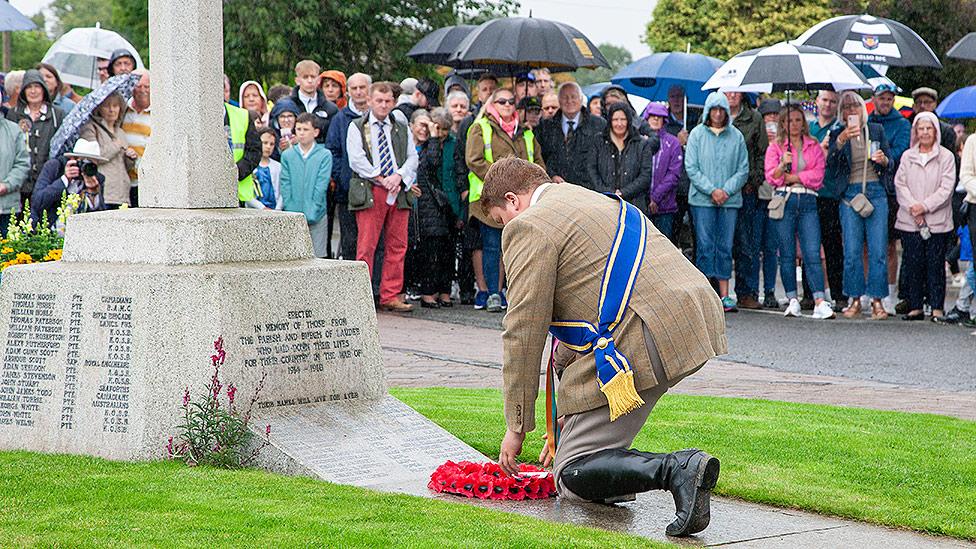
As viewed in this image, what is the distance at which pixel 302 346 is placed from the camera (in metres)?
7.52

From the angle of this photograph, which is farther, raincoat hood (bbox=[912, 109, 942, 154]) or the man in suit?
raincoat hood (bbox=[912, 109, 942, 154])

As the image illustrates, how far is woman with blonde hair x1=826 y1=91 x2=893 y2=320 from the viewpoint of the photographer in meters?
15.4

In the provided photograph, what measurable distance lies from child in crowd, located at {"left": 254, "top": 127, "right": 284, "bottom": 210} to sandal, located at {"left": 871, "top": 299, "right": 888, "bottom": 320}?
635 cm

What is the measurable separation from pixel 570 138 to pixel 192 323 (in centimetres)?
890

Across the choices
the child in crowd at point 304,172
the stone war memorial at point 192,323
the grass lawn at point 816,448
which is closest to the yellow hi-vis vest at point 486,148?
the child in crowd at point 304,172

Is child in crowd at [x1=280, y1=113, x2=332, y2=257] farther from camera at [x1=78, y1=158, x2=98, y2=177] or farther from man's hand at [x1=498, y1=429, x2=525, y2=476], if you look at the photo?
man's hand at [x1=498, y1=429, x2=525, y2=476]

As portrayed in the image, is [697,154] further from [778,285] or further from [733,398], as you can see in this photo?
[733,398]

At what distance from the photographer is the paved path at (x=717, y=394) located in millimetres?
6191

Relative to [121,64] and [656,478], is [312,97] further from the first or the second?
[656,478]

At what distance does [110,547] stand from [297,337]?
2223 millimetres

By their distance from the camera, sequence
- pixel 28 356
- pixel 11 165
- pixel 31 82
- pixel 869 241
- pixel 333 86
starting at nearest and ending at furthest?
pixel 28 356 < pixel 11 165 < pixel 31 82 < pixel 869 241 < pixel 333 86

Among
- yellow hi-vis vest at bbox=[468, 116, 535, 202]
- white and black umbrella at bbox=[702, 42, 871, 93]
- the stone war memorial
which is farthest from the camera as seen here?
white and black umbrella at bbox=[702, 42, 871, 93]

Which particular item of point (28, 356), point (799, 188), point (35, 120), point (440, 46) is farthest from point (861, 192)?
point (28, 356)

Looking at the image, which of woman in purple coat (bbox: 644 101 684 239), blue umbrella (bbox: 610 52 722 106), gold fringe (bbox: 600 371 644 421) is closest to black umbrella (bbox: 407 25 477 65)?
blue umbrella (bbox: 610 52 722 106)
